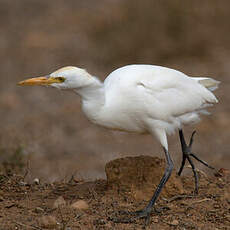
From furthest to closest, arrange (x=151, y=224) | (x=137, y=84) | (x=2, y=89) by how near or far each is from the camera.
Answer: (x=2, y=89) < (x=137, y=84) < (x=151, y=224)

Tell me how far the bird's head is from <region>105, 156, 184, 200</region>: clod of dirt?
1066mm

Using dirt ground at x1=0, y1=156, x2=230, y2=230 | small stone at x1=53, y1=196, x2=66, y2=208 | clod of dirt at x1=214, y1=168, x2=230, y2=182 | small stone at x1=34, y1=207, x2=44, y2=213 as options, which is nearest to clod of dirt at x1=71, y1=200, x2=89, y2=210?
dirt ground at x1=0, y1=156, x2=230, y2=230

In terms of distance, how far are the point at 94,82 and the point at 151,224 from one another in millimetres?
1318

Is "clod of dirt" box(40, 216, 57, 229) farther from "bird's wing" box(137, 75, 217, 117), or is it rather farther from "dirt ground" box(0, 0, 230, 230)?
"bird's wing" box(137, 75, 217, 117)

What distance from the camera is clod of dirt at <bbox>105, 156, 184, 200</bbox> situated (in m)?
5.47

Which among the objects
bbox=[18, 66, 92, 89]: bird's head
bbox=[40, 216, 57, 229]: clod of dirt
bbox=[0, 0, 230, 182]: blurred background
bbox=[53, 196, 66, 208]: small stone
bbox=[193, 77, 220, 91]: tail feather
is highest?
bbox=[18, 66, 92, 89]: bird's head

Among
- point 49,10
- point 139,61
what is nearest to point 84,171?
point 139,61

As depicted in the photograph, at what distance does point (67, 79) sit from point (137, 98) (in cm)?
69

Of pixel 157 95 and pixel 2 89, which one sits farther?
pixel 2 89

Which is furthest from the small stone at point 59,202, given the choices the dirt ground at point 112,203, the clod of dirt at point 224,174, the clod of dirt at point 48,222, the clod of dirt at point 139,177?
the clod of dirt at point 224,174

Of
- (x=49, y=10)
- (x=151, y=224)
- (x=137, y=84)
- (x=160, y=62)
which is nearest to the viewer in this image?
(x=151, y=224)

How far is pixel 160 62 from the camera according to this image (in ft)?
47.2

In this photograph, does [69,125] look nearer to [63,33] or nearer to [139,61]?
[139,61]

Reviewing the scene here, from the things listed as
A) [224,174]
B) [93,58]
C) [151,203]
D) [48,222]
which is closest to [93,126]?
[93,58]
